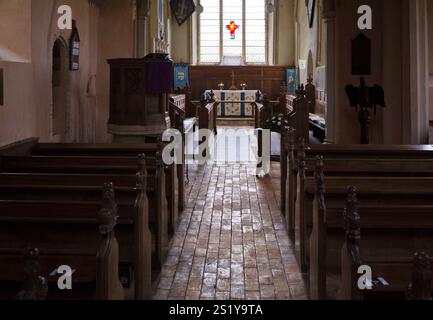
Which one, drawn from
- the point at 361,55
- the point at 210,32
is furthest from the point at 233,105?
the point at 361,55

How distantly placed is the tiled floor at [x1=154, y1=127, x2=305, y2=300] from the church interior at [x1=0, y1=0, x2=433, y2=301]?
2cm

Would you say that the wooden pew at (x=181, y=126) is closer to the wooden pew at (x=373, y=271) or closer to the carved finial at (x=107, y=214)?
the carved finial at (x=107, y=214)

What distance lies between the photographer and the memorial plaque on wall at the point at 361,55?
32.7 feet

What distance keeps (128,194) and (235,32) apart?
1785 centimetres

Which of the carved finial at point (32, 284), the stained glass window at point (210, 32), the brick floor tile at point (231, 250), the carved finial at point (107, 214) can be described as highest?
the stained glass window at point (210, 32)

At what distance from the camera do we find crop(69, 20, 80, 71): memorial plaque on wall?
923 cm

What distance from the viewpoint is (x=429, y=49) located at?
360 inches

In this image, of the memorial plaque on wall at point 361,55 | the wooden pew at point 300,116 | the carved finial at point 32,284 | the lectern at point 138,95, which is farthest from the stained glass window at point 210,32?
the carved finial at point 32,284

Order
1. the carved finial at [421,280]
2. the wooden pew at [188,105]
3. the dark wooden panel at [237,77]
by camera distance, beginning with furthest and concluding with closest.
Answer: the dark wooden panel at [237,77] → the wooden pew at [188,105] → the carved finial at [421,280]

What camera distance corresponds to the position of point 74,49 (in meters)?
9.30

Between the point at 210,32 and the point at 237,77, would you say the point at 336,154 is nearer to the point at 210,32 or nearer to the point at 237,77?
the point at 237,77

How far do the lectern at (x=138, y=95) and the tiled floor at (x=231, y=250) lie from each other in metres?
1.14
